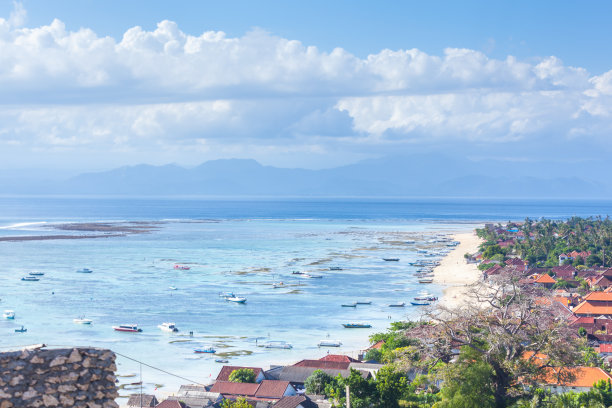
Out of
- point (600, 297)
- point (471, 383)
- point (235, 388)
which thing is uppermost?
point (471, 383)

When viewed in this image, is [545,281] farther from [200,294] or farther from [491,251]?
[200,294]

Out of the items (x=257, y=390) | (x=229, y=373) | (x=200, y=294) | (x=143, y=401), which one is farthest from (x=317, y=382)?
(x=200, y=294)

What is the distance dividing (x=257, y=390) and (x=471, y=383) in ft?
49.3

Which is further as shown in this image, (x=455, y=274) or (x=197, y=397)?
(x=455, y=274)

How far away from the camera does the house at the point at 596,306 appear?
54.4 meters

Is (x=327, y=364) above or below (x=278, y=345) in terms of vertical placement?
above

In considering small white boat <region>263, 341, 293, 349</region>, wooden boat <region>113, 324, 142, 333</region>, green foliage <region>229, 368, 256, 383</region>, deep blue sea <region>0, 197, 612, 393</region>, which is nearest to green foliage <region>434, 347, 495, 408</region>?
green foliage <region>229, 368, 256, 383</region>

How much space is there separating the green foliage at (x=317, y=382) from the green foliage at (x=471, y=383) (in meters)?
13.1

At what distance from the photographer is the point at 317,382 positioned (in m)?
34.9

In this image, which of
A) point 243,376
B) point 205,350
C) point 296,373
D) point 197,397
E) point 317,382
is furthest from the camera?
point 205,350

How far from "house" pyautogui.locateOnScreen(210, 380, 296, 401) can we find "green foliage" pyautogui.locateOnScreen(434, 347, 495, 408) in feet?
43.7

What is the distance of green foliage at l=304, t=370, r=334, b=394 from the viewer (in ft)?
114

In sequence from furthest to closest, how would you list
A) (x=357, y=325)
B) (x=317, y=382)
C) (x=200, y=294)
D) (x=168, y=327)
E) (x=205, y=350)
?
1. (x=200, y=294)
2. (x=357, y=325)
3. (x=168, y=327)
4. (x=205, y=350)
5. (x=317, y=382)

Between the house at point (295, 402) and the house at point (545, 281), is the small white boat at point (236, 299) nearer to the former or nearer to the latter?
the house at point (545, 281)
